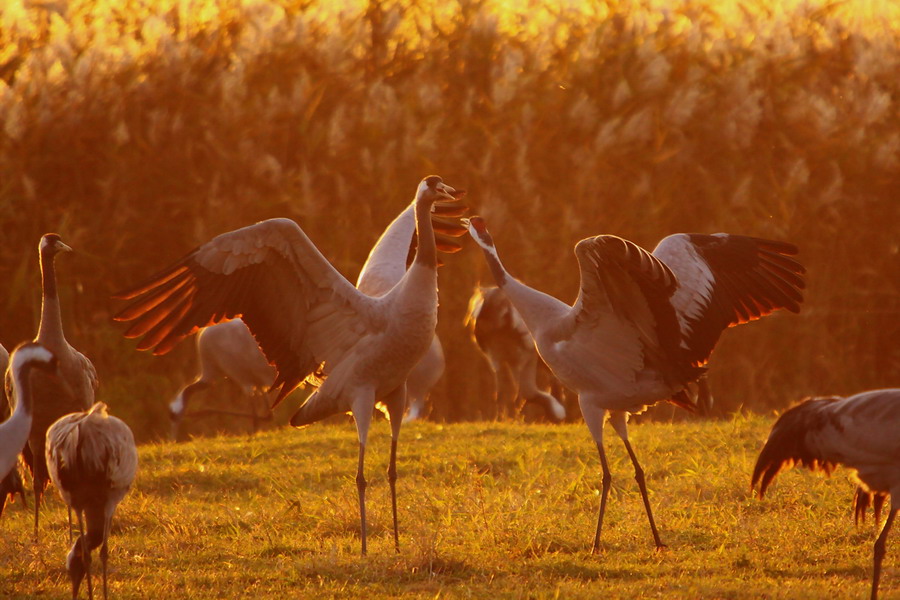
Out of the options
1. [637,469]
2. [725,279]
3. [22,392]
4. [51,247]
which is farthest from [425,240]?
[51,247]

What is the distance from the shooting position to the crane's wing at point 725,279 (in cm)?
692

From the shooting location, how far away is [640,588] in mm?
5438

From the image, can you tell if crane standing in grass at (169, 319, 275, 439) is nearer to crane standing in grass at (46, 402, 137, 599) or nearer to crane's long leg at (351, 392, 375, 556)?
crane's long leg at (351, 392, 375, 556)

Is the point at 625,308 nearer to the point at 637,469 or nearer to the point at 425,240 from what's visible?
the point at 637,469

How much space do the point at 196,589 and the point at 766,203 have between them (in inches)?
282

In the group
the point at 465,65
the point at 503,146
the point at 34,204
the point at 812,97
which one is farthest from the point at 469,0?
the point at 34,204

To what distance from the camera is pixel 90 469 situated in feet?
18.6

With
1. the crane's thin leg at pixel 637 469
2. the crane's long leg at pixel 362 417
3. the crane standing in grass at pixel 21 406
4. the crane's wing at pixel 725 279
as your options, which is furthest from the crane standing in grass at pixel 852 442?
the crane standing in grass at pixel 21 406

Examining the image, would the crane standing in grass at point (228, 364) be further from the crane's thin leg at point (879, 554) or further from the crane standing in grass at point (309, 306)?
the crane's thin leg at point (879, 554)

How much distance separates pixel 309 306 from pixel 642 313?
1.73m

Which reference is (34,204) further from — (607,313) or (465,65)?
(607,313)

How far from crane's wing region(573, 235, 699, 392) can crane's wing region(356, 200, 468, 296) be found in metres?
1.27

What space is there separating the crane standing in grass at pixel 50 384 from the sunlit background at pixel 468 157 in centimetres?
350

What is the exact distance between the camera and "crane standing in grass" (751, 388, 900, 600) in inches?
206
